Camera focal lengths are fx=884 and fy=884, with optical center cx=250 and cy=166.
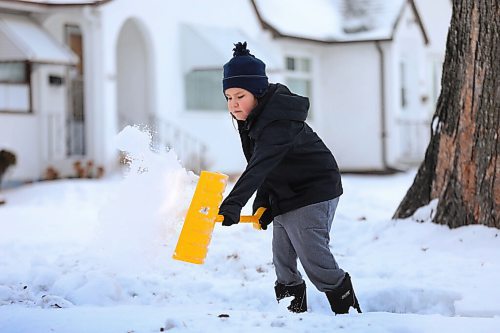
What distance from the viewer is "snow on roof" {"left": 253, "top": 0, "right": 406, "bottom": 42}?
2033 cm

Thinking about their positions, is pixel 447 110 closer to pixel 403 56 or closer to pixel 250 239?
pixel 250 239

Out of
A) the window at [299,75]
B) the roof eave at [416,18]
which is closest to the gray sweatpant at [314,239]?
the window at [299,75]

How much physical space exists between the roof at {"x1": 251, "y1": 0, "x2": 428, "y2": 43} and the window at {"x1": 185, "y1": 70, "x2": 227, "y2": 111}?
7.38 ft

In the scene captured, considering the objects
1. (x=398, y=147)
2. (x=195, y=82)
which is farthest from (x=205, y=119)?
(x=398, y=147)

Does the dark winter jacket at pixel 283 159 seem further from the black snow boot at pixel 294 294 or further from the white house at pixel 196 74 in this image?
the white house at pixel 196 74

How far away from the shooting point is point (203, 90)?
18.3 metres

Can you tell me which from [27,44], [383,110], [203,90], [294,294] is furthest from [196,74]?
[294,294]

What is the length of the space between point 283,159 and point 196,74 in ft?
45.0

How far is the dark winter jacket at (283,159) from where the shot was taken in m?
4.21

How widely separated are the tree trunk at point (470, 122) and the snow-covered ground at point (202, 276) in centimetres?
19

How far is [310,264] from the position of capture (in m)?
4.52

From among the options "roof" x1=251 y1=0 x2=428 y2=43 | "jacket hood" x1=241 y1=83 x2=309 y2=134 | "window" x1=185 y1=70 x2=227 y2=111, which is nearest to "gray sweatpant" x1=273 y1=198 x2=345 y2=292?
"jacket hood" x1=241 y1=83 x2=309 y2=134

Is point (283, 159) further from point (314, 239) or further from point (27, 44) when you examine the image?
point (27, 44)

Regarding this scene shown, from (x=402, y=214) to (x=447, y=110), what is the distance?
101 cm
